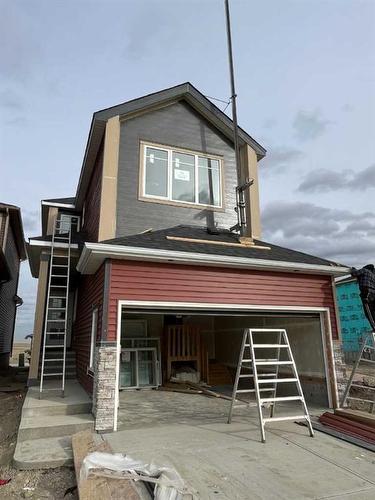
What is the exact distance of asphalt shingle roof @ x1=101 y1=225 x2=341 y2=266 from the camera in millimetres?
6828

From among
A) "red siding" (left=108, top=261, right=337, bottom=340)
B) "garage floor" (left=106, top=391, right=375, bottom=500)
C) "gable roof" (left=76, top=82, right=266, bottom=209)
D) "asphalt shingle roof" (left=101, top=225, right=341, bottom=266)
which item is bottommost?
"garage floor" (left=106, top=391, right=375, bottom=500)

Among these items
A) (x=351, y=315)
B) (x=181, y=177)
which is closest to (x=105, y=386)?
(x=181, y=177)

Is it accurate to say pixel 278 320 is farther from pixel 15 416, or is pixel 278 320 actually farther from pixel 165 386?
pixel 15 416

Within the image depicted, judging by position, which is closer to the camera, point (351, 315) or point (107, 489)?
point (107, 489)

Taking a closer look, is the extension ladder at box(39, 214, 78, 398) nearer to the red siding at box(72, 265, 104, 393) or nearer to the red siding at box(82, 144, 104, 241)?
the red siding at box(72, 265, 104, 393)

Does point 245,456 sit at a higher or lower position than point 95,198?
lower

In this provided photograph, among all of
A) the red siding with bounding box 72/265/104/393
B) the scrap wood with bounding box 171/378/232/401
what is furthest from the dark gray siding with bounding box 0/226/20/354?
the scrap wood with bounding box 171/378/232/401

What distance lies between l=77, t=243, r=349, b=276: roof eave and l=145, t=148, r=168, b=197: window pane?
2.81 m

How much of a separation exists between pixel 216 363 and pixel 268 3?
1143 cm

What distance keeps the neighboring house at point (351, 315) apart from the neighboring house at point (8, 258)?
19.4 metres

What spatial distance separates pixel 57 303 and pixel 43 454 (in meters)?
7.85

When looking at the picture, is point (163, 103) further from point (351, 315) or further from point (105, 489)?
point (351, 315)

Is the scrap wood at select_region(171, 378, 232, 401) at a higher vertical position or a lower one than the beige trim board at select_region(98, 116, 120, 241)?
lower

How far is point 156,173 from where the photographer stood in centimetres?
918
